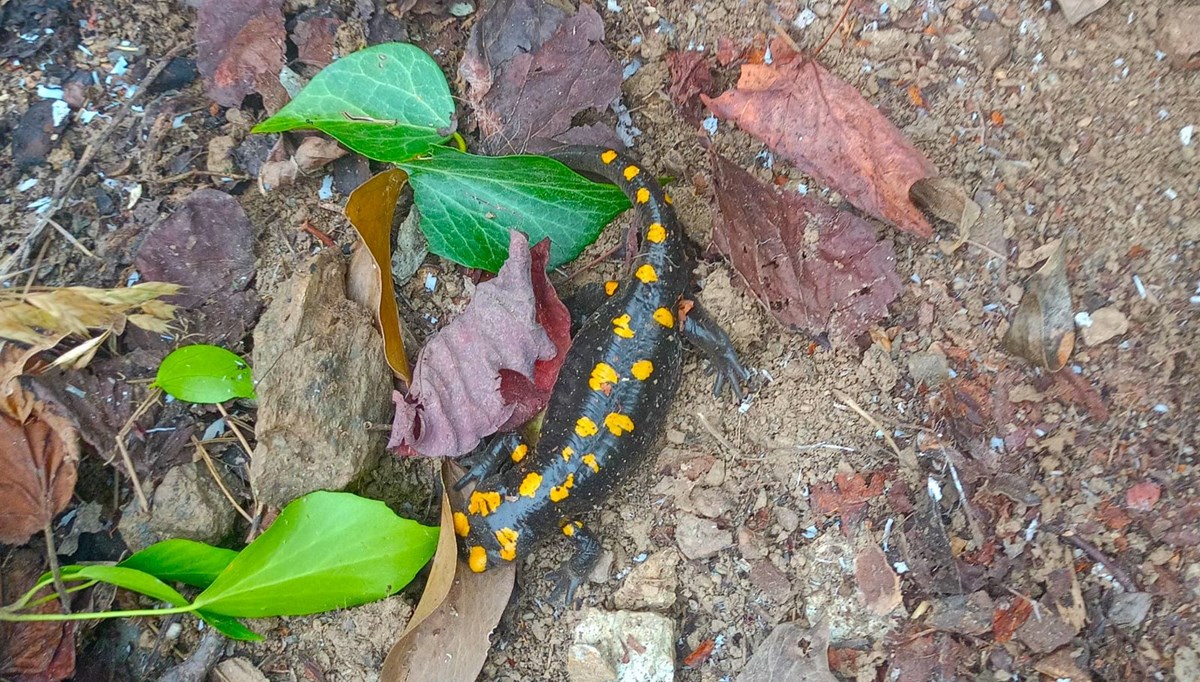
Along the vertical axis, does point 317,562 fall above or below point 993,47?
below

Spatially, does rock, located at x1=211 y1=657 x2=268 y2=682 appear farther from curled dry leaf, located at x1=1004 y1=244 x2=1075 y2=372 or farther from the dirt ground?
curled dry leaf, located at x1=1004 y1=244 x2=1075 y2=372

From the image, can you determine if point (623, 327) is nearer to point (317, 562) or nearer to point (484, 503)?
point (484, 503)

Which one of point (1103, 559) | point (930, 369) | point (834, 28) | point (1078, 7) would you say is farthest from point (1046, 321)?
point (834, 28)

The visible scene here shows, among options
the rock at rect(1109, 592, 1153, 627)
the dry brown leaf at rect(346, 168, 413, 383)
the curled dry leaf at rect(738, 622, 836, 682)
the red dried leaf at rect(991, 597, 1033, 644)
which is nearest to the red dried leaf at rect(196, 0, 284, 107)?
the dry brown leaf at rect(346, 168, 413, 383)

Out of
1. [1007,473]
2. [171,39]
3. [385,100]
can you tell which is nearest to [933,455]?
[1007,473]

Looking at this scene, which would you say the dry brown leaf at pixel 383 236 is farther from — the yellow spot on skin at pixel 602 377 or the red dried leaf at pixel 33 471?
the red dried leaf at pixel 33 471

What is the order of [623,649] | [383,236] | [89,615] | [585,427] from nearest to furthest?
[89,615], [623,649], [383,236], [585,427]

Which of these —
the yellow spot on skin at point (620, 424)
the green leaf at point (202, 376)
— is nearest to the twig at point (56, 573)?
the green leaf at point (202, 376)

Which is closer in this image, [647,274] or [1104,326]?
→ [1104,326]

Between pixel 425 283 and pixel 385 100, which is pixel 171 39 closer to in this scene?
pixel 385 100
